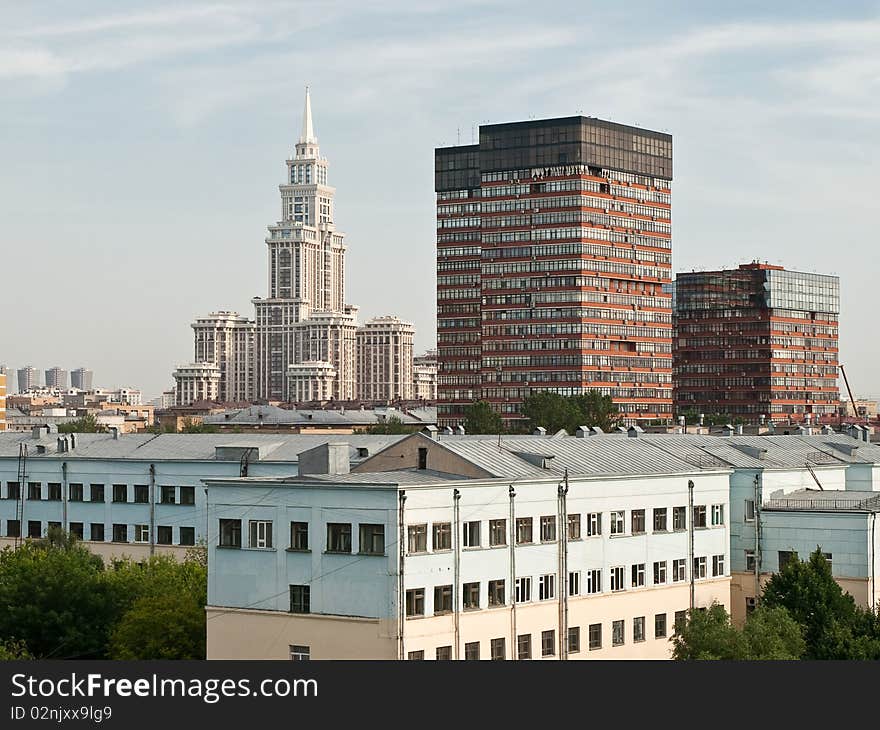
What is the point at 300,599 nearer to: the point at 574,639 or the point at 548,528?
the point at 548,528

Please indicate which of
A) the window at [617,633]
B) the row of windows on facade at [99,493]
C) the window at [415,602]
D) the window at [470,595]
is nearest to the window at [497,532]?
the window at [470,595]

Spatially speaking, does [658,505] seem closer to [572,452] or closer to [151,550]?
[572,452]

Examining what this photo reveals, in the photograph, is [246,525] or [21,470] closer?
[246,525]

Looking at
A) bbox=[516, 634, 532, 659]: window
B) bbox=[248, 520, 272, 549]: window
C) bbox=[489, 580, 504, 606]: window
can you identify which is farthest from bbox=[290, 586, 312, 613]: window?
bbox=[516, 634, 532, 659]: window

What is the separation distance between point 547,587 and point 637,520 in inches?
377

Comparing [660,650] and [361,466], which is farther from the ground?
[361,466]

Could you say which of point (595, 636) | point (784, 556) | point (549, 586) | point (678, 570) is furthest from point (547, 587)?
point (784, 556)

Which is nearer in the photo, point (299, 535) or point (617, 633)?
point (299, 535)

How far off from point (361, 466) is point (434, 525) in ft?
48.3

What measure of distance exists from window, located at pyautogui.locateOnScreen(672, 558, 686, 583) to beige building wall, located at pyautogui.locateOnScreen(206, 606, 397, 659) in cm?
2422

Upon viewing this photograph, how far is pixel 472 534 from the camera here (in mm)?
70750

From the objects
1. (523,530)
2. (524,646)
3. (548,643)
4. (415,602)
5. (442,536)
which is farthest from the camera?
(548,643)

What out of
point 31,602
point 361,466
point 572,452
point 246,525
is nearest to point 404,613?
point 246,525

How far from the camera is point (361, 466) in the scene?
82312 mm
